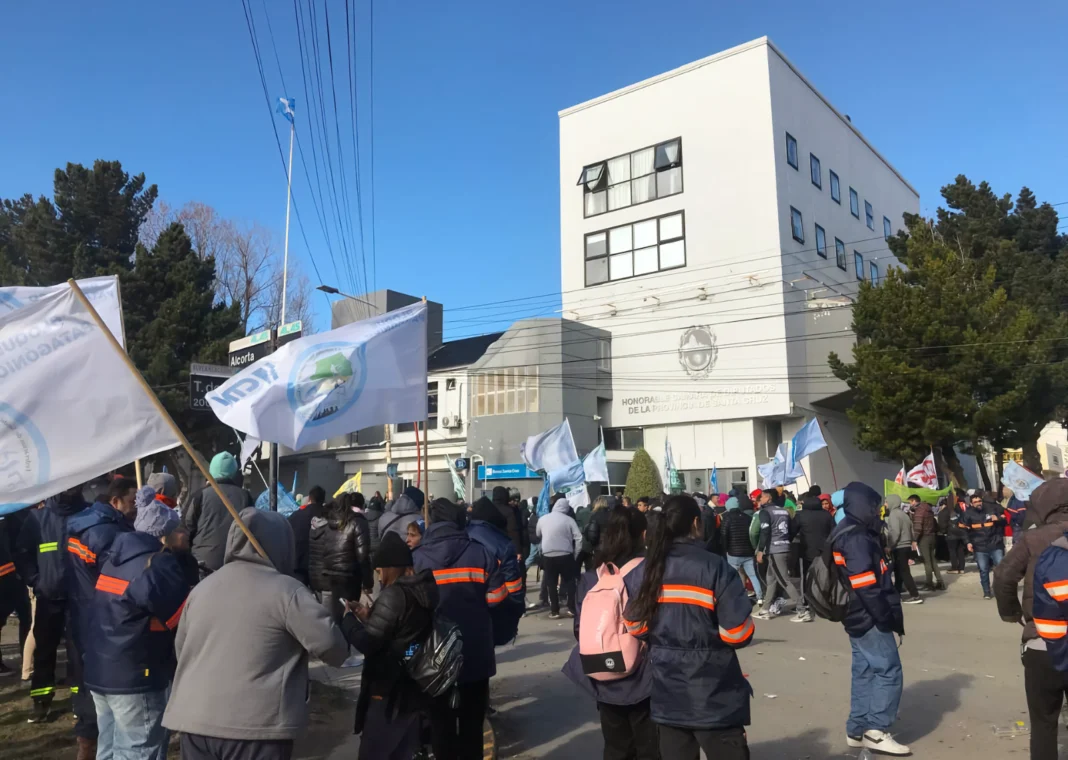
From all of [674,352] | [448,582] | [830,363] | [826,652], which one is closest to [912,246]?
[830,363]

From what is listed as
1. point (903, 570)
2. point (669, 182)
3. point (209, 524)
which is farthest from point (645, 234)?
point (209, 524)

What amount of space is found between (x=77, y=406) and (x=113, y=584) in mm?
964

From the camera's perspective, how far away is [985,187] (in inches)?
1470

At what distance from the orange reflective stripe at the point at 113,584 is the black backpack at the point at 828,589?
4.38m

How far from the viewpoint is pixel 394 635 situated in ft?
13.1

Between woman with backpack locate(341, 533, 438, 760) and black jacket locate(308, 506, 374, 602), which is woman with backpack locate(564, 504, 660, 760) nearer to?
woman with backpack locate(341, 533, 438, 760)

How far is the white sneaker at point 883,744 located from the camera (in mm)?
5887

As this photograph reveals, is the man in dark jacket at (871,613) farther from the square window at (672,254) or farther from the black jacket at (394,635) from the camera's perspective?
the square window at (672,254)

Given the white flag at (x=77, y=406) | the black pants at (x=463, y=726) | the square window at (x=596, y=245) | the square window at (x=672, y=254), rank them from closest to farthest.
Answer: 1. the white flag at (x=77, y=406)
2. the black pants at (x=463, y=726)
3. the square window at (x=672, y=254)
4. the square window at (x=596, y=245)

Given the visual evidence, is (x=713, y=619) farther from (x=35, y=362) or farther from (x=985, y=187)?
(x=985, y=187)

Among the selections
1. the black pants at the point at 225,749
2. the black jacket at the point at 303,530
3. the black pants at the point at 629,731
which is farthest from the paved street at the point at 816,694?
the black pants at the point at 225,749

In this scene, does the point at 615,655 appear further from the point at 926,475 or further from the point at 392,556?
the point at 926,475

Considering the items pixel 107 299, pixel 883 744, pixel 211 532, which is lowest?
pixel 883 744

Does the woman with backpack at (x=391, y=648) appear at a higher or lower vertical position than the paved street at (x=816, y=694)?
higher
